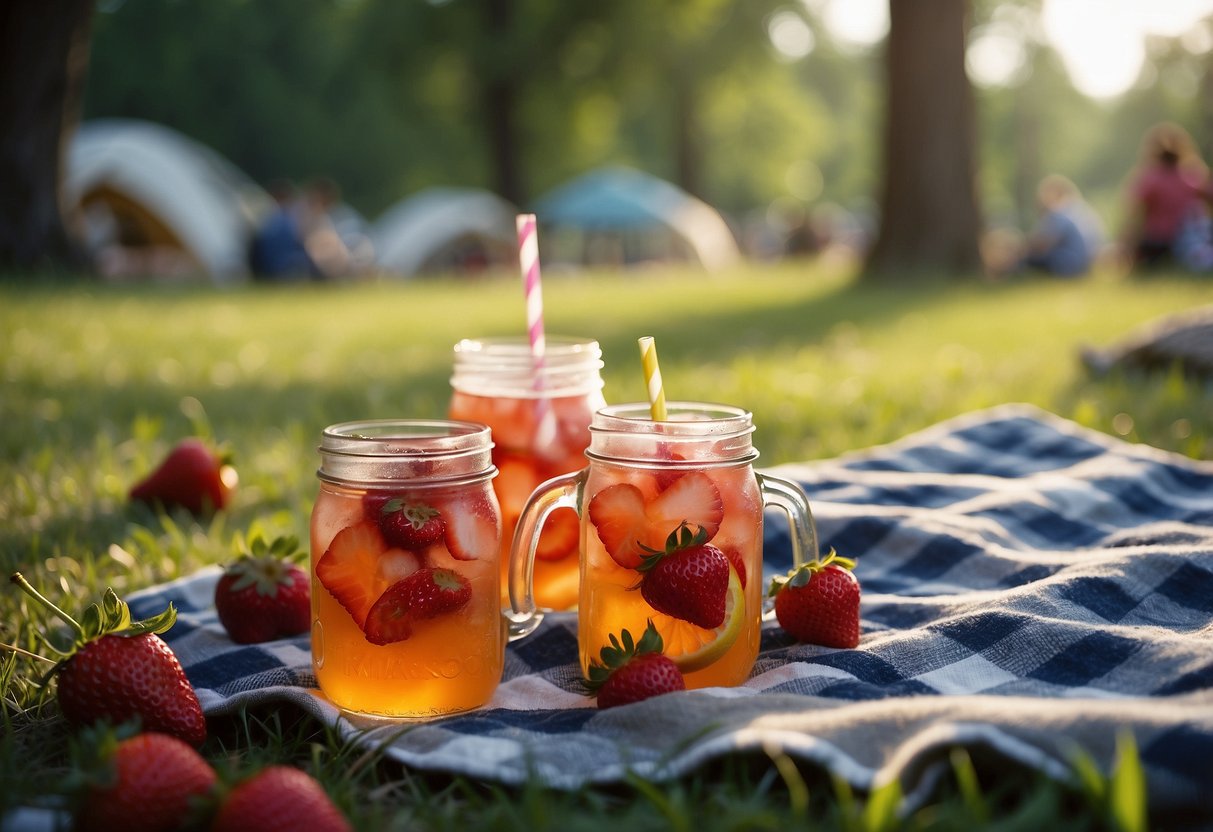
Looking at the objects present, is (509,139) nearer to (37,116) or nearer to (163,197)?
(163,197)

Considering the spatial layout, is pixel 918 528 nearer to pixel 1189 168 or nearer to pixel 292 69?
pixel 1189 168

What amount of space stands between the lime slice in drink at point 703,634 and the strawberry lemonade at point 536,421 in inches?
16.1

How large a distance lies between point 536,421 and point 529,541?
328mm

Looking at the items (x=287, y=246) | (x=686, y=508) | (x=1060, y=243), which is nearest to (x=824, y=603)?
(x=686, y=508)

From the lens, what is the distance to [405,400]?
4668mm

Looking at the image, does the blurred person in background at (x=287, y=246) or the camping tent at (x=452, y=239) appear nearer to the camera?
the blurred person in background at (x=287, y=246)

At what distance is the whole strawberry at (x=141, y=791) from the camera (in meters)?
1.31

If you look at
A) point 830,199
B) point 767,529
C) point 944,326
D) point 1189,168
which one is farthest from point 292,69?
point 767,529

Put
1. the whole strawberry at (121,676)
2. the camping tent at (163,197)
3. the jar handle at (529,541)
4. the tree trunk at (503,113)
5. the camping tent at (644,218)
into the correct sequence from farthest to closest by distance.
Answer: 1. the camping tent at (644,218)
2. the tree trunk at (503,113)
3. the camping tent at (163,197)
4. the jar handle at (529,541)
5. the whole strawberry at (121,676)

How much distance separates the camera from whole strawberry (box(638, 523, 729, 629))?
1.65 metres

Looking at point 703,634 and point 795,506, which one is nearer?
point 703,634

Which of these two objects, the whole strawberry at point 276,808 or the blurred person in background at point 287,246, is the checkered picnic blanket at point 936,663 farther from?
the blurred person in background at point 287,246

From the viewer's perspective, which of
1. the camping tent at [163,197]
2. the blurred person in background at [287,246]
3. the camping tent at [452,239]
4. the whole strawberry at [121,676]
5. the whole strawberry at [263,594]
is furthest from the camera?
the camping tent at [452,239]

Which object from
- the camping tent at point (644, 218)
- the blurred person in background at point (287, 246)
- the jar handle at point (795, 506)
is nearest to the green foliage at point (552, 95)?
the camping tent at point (644, 218)
